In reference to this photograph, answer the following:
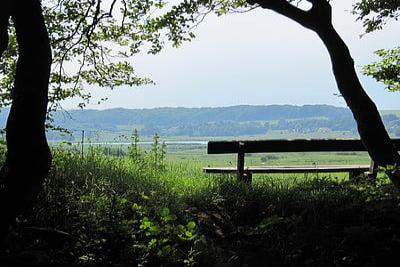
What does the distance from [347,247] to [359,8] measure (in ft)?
23.6

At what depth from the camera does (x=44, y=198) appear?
563 cm

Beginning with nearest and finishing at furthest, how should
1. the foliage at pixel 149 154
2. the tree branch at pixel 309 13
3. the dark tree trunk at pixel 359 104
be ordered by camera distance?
1. the dark tree trunk at pixel 359 104
2. the tree branch at pixel 309 13
3. the foliage at pixel 149 154

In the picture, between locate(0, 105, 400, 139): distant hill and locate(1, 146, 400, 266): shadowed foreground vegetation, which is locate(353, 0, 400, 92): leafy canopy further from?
locate(0, 105, 400, 139): distant hill

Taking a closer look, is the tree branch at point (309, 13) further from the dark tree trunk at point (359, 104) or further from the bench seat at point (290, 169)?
the bench seat at point (290, 169)

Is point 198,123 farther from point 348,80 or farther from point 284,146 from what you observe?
point 348,80

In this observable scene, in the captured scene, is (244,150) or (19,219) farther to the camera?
(244,150)

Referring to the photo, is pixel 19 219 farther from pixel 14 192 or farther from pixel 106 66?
pixel 106 66

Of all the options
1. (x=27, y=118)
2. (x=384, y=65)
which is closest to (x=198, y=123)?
(x=384, y=65)

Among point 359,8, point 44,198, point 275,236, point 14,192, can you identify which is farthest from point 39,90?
point 359,8

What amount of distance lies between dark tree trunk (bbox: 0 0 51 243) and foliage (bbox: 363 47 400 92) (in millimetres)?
10512

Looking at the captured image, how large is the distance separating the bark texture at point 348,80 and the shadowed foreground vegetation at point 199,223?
613 millimetres

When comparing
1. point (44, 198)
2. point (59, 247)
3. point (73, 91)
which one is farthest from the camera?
point (73, 91)

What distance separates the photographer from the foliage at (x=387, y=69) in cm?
1274

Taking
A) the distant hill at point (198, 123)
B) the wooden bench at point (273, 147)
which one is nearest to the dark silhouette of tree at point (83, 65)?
the wooden bench at point (273, 147)
